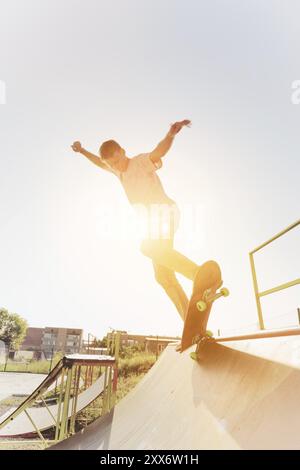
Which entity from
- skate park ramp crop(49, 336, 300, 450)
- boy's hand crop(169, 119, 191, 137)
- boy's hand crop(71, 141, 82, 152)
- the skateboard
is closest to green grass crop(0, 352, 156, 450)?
skate park ramp crop(49, 336, 300, 450)

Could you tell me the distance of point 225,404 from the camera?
1.90 meters

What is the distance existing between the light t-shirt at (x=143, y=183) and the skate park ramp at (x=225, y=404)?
1638mm

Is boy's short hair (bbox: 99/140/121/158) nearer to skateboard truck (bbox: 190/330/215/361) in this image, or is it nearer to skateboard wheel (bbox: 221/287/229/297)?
skateboard wheel (bbox: 221/287/229/297)

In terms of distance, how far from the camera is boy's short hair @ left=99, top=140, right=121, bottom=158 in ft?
11.5

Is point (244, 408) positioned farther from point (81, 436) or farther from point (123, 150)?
point (81, 436)

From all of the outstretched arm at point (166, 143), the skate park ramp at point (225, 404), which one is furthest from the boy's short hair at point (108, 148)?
the skate park ramp at point (225, 404)

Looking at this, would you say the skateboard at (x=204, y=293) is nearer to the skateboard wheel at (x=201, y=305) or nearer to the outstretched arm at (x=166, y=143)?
the skateboard wheel at (x=201, y=305)

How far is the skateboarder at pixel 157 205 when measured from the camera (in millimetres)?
2957

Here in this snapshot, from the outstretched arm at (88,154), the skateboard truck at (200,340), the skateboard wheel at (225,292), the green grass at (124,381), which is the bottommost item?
the green grass at (124,381)

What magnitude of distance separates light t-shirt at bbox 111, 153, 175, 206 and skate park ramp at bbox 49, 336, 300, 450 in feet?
5.37

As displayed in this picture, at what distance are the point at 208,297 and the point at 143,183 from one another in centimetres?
152

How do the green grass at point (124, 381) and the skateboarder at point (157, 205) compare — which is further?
the green grass at point (124, 381)

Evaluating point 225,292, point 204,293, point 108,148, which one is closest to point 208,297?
point 204,293

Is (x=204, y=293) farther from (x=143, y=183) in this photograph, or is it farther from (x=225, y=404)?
(x=143, y=183)
